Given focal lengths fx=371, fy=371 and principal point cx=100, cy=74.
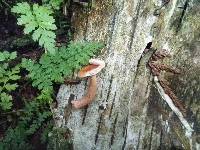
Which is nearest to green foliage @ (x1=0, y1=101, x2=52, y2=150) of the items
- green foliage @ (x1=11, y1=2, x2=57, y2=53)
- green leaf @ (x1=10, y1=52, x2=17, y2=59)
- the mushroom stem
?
the mushroom stem

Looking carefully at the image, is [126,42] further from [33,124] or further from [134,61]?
[33,124]

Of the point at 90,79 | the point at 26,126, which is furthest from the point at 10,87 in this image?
the point at 90,79

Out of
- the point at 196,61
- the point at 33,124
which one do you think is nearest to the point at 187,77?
the point at 196,61

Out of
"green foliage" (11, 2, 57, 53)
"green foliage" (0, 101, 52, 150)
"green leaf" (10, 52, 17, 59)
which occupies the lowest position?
"green foliage" (0, 101, 52, 150)

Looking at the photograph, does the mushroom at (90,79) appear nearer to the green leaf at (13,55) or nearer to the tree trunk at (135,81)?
the tree trunk at (135,81)

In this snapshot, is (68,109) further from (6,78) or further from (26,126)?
(6,78)

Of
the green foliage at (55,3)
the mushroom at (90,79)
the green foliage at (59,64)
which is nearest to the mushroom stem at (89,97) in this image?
the mushroom at (90,79)

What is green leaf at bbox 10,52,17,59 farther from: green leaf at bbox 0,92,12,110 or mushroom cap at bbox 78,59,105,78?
mushroom cap at bbox 78,59,105,78
